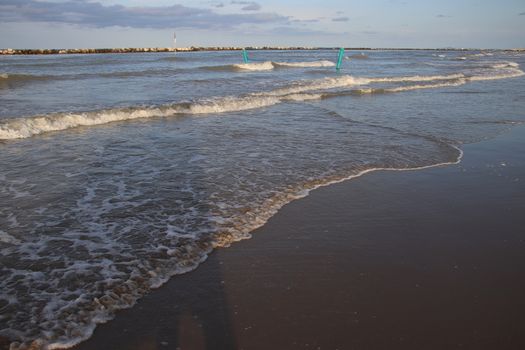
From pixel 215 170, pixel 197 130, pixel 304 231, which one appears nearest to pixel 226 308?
pixel 304 231

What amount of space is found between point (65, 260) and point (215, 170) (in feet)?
11.8

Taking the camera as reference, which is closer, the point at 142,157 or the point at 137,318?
the point at 137,318

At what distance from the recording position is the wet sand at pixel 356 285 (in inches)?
121

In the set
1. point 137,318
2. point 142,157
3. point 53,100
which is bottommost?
point 137,318

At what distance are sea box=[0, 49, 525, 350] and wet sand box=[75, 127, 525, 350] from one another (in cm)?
39

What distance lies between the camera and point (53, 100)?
15.4 m

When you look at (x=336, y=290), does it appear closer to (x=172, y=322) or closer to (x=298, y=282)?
(x=298, y=282)

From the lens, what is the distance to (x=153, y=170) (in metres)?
7.36

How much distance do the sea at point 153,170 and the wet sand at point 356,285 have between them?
1.28 feet

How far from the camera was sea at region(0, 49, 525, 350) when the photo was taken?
3793 millimetres

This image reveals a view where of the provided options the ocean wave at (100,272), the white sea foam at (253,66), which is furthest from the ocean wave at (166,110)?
the white sea foam at (253,66)

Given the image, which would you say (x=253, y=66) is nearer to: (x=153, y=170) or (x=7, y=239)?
(x=153, y=170)

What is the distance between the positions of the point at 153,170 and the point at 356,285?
4755 mm

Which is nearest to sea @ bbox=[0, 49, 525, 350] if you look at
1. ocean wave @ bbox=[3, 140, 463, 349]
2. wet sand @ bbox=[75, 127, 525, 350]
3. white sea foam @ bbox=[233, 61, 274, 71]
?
ocean wave @ bbox=[3, 140, 463, 349]
